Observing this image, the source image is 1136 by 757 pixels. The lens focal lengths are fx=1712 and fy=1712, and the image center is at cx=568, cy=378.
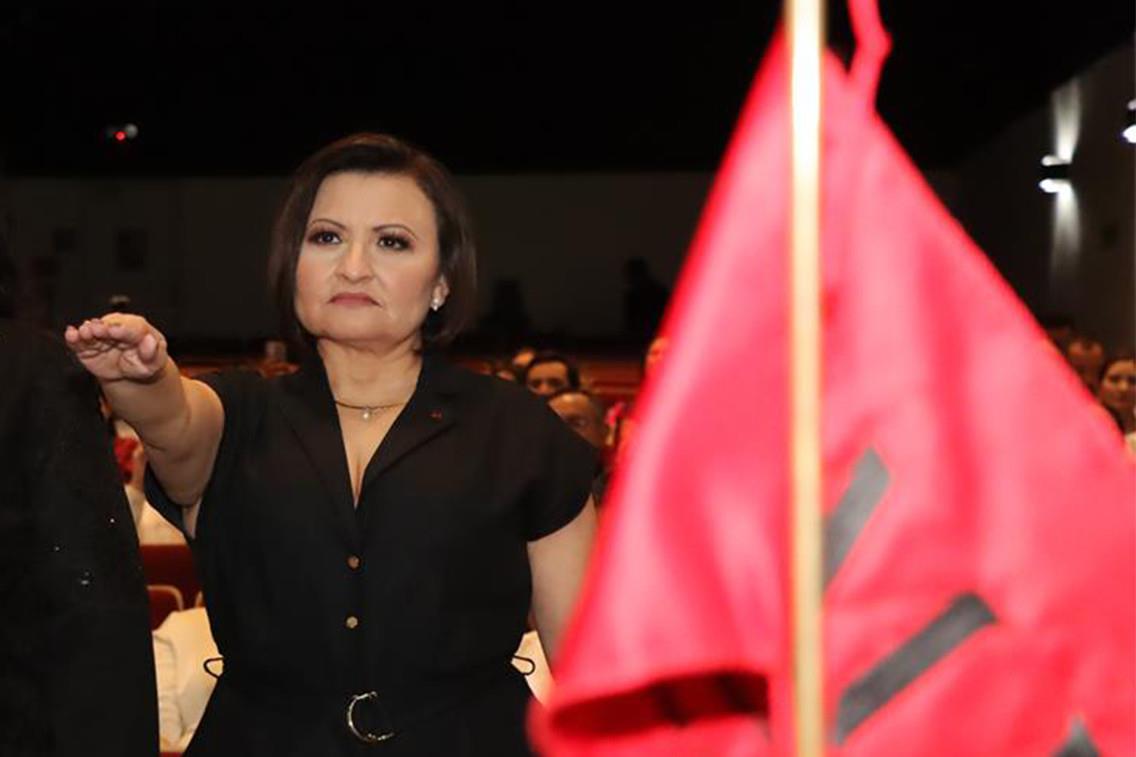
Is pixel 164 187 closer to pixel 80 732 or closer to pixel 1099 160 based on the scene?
pixel 1099 160

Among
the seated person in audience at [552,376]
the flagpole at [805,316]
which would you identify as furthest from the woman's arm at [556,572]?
the seated person in audience at [552,376]

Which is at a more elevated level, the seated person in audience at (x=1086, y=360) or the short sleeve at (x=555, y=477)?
the short sleeve at (x=555, y=477)

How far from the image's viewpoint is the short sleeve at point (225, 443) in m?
1.93

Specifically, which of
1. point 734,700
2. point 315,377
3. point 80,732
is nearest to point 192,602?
point 315,377

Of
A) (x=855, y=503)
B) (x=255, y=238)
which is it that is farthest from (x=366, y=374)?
(x=255, y=238)

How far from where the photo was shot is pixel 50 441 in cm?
167

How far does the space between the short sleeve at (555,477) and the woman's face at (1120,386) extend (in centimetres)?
549

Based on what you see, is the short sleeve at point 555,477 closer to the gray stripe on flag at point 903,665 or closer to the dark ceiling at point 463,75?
the gray stripe on flag at point 903,665

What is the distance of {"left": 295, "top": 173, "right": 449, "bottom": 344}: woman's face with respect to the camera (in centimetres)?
A: 196

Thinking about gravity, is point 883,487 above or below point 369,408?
above

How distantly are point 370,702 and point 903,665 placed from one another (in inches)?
41.9

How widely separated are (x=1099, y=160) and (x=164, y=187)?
10328mm

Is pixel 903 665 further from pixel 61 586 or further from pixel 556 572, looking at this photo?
pixel 556 572

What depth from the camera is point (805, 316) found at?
0.83 meters
